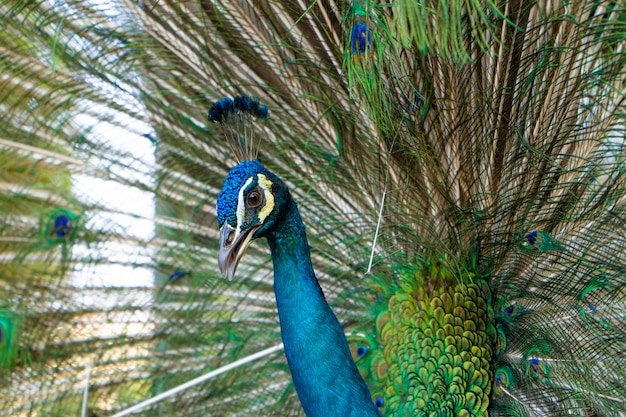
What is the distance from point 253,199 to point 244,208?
0.11ft

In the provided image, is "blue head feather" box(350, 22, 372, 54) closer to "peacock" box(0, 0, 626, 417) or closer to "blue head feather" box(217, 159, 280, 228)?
"peacock" box(0, 0, 626, 417)

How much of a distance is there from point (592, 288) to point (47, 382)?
5.39 ft

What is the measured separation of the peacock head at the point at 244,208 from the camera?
1.10 metres

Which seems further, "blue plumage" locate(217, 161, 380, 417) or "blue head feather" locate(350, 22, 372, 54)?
"blue plumage" locate(217, 161, 380, 417)

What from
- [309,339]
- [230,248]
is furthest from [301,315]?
[230,248]

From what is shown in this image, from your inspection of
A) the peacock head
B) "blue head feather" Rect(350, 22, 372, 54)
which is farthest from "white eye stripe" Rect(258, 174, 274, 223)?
"blue head feather" Rect(350, 22, 372, 54)

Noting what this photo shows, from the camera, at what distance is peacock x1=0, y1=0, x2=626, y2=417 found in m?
1.15

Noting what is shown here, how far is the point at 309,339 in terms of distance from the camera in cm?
119

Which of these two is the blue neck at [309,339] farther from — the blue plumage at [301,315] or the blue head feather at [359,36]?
the blue head feather at [359,36]

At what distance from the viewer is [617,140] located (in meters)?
1.20

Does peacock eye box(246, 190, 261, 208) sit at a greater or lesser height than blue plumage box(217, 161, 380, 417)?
greater

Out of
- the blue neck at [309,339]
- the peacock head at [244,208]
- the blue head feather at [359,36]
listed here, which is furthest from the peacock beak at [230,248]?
the blue head feather at [359,36]

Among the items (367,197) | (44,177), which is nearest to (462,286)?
(367,197)

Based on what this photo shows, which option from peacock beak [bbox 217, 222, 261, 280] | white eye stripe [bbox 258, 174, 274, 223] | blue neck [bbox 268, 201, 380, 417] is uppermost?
Answer: white eye stripe [bbox 258, 174, 274, 223]
